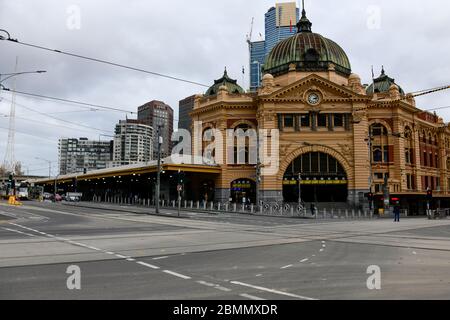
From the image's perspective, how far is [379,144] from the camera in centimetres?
6191

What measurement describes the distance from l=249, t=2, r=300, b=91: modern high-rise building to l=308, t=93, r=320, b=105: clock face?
270 ft

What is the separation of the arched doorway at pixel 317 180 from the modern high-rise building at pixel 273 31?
85373mm

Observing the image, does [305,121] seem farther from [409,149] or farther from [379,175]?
[409,149]

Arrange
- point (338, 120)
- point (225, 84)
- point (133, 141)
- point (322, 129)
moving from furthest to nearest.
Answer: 1. point (133, 141)
2. point (225, 84)
3. point (338, 120)
4. point (322, 129)

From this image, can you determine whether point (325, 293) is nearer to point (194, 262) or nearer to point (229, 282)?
point (229, 282)

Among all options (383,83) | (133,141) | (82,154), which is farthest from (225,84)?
(82,154)

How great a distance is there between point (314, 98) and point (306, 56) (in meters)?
8.63

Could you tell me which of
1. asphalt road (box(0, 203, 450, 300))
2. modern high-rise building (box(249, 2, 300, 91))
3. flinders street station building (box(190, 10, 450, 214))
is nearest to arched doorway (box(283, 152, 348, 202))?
flinders street station building (box(190, 10, 450, 214))

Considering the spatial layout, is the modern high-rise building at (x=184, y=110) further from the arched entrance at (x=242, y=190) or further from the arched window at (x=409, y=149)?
the arched window at (x=409, y=149)

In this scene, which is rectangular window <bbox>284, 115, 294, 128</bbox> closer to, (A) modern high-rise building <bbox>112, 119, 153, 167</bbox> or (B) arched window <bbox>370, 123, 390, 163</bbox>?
(B) arched window <bbox>370, 123, 390, 163</bbox>

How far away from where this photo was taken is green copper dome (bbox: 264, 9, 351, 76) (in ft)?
205

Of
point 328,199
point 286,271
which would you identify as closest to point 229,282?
point 286,271

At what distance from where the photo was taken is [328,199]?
57.0m

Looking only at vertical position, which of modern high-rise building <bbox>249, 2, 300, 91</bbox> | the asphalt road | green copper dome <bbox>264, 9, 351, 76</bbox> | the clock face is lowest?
the asphalt road
